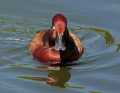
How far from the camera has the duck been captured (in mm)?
10266

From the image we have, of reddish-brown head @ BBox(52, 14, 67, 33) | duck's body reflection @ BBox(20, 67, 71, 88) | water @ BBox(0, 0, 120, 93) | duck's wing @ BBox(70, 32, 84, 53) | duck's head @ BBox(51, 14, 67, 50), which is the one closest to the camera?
water @ BBox(0, 0, 120, 93)

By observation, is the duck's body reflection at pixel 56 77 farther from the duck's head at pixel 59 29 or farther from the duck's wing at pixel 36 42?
the duck's wing at pixel 36 42

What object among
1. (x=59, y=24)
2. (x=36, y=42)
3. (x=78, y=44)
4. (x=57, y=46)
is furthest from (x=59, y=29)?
(x=36, y=42)

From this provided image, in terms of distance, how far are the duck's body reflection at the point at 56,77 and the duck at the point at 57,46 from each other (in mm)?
187

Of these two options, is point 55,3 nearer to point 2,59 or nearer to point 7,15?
point 7,15

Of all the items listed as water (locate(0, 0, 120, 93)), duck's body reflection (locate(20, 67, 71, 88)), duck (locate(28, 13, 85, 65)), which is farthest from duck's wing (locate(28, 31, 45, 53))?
duck's body reflection (locate(20, 67, 71, 88))

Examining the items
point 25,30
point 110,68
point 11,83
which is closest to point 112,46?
point 110,68

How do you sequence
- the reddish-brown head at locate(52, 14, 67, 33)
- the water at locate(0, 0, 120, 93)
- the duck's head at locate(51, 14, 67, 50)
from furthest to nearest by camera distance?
the reddish-brown head at locate(52, 14, 67, 33) < the duck's head at locate(51, 14, 67, 50) < the water at locate(0, 0, 120, 93)

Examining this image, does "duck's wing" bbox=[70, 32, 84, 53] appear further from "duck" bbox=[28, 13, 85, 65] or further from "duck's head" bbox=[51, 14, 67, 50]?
"duck's head" bbox=[51, 14, 67, 50]

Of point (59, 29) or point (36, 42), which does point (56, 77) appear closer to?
point (59, 29)

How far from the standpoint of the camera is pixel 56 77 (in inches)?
398

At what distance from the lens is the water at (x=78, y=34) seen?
372 inches

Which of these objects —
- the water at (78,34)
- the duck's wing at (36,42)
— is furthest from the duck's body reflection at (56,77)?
the duck's wing at (36,42)

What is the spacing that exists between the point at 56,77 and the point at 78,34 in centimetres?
228
